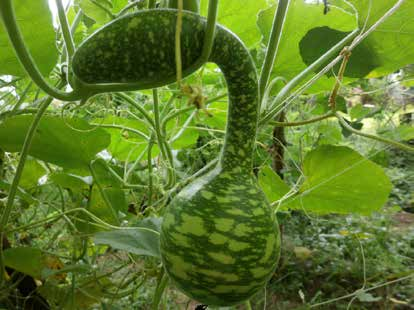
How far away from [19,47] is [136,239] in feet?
1.16

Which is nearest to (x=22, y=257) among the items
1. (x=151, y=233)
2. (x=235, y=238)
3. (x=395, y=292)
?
(x=151, y=233)

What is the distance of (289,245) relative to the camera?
1771mm

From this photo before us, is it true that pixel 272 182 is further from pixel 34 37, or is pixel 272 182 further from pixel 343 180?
pixel 34 37

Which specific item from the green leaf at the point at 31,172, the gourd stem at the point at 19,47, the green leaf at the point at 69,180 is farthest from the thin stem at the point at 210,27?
the green leaf at the point at 31,172

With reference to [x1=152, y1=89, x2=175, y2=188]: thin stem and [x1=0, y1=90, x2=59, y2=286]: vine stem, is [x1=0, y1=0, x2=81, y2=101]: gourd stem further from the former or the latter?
[x1=152, y1=89, x2=175, y2=188]: thin stem

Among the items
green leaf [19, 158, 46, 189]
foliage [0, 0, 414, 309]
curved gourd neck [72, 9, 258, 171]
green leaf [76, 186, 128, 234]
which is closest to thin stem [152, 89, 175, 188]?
foliage [0, 0, 414, 309]

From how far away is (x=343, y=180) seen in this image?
25.7 inches

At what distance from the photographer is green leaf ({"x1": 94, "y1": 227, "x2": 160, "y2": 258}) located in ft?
1.81

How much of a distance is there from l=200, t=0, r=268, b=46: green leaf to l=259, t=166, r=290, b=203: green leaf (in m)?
0.27

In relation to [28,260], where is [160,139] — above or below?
above

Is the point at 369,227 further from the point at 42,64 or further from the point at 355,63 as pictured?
the point at 42,64

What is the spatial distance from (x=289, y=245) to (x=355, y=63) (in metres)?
1.30

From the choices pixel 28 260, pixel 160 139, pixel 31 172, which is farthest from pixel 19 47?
pixel 31 172

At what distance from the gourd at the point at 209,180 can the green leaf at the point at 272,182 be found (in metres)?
0.28
